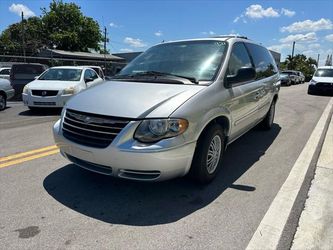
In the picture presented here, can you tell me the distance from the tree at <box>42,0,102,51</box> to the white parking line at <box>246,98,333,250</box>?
4815cm

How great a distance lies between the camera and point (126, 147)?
3285 mm

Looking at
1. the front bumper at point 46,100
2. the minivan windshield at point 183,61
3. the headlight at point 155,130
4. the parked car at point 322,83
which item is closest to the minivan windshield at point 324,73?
the parked car at point 322,83

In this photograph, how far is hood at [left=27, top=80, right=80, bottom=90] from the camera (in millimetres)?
9906

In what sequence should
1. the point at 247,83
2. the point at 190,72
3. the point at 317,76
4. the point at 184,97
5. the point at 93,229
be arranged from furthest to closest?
the point at 317,76, the point at 247,83, the point at 190,72, the point at 184,97, the point at 93,229

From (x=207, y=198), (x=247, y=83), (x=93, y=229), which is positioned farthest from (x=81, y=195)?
(x=247, y=83)

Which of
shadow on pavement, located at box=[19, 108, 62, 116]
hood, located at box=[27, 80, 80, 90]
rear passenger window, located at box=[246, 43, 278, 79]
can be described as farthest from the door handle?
shadow on pavement, located at box=[19, 108, 62, 116]

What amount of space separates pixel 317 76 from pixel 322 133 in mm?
14836

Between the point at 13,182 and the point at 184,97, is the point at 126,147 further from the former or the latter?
the point at 13,182

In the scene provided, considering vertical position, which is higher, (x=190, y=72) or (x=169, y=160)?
(x=190, y=72)

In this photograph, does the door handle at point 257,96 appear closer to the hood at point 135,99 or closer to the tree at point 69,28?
the hood at point 135,99

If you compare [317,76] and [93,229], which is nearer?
[93,229]

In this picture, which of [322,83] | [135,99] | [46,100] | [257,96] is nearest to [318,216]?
[135,99]

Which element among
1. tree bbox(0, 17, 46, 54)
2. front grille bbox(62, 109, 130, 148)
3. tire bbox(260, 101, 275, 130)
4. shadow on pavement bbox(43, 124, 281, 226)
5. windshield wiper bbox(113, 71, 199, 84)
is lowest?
shadow on pavement bbox(43, 124, 281, 226)

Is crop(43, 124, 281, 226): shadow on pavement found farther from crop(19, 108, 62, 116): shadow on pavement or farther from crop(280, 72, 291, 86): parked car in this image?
crop(280, 72, 291, 86): parked car
